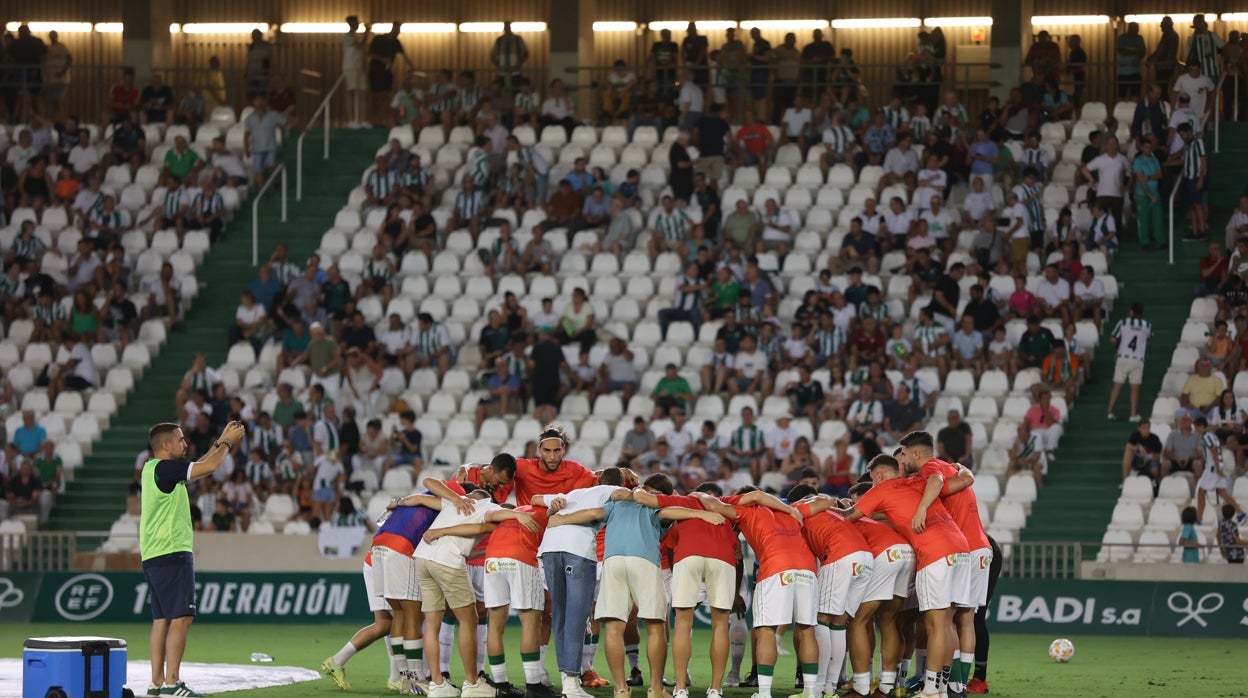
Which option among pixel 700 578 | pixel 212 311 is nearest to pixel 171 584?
pixel 700 578

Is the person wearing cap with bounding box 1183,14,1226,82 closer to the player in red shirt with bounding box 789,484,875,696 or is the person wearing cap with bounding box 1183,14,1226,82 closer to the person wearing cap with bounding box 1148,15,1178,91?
the person wearing cap with bounding box 1148,15,1178,91

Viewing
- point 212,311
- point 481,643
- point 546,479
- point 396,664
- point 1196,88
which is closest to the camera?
point 396,664

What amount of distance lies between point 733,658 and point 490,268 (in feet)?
47.4

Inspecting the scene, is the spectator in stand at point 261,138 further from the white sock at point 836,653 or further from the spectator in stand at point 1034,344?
the white sock at point 836,653

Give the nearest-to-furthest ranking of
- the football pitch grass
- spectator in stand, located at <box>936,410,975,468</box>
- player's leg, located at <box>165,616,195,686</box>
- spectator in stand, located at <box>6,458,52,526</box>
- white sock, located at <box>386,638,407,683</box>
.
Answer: player's leg, located at <box>165,616,195,686</box>
white sock, located at <box>386,638,407,683</box>
the football pitch grass
spectator in stand, located at <box>936,410,975,468</box>
spectator in stand, located at <box>6,458,52,526</box>

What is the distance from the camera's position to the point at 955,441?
2519 cm

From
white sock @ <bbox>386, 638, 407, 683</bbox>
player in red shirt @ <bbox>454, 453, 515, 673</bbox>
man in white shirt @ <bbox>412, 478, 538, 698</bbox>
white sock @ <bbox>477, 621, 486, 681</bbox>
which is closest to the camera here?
man in white shirt @ <bbox>412, 478, 538, 698</bbox>

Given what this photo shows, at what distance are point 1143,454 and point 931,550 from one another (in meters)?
11.4

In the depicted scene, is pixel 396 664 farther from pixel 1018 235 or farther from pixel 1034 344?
pixel 1018 235

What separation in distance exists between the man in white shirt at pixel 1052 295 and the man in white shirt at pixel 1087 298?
0.16 m

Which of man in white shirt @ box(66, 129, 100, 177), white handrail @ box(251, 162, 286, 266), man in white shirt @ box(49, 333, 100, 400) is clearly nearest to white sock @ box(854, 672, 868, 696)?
man in white shirt @ box(49, 333, 100, 400)

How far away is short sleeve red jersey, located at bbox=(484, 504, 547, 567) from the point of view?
1550cm

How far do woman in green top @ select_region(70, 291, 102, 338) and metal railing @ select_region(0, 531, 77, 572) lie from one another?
5.65 m

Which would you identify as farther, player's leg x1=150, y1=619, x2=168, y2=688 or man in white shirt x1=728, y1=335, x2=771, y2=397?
man in white shirt x1=728, y1=335, x2=771, y2=397
